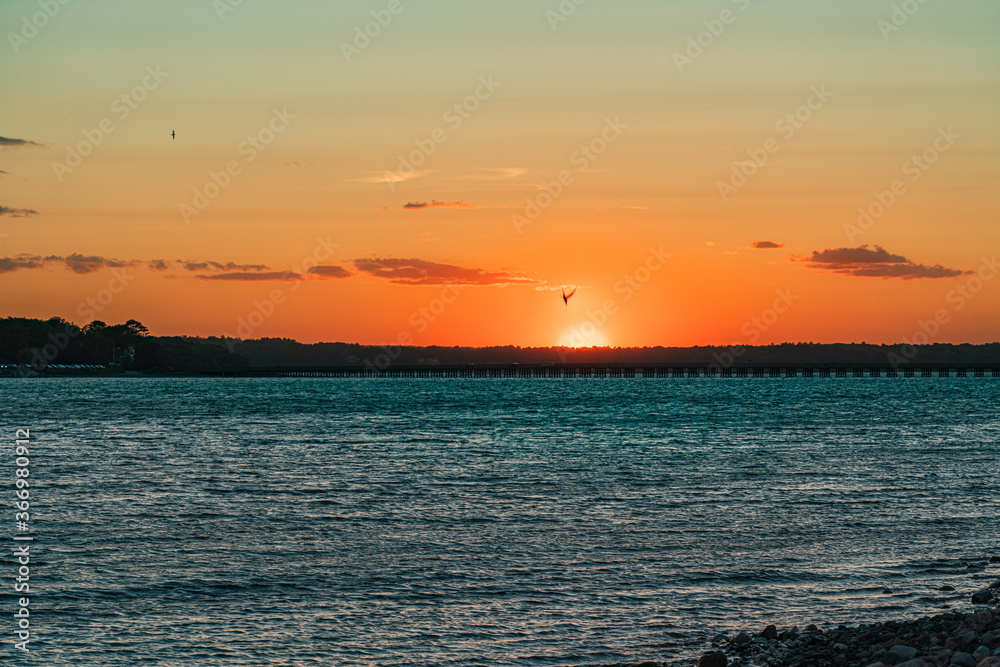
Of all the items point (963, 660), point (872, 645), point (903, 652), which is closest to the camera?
point (963, 660)

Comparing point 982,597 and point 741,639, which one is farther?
point 982,597

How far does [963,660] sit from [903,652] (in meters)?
0.95

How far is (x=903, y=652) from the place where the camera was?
13.4 m

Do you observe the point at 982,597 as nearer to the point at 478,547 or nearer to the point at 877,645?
the point at 877,645

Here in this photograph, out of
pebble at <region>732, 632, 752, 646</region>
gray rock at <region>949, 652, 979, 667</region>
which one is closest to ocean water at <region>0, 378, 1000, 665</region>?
pebble at <region>732, 632, 752, 646</region>

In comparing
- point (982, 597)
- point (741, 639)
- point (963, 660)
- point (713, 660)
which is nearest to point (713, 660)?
point (713, 660)

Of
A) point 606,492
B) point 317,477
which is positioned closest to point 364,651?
point 606,492

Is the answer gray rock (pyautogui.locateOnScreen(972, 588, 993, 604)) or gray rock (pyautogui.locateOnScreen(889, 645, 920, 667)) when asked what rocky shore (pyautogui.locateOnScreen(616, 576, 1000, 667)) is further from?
gray rock (pyautogui.locateOnScreen(972, 588, 993, 604))

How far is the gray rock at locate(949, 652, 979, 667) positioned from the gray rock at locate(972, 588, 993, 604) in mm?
5624

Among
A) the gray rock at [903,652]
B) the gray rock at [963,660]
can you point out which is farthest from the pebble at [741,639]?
the gray rock at [963,660]

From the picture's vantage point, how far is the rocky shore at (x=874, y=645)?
517 inches

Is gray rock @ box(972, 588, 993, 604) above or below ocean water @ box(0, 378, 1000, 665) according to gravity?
above

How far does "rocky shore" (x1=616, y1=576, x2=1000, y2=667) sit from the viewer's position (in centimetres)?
1312

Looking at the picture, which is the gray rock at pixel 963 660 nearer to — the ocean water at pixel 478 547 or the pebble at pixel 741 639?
the pebble at pixel 741 639
